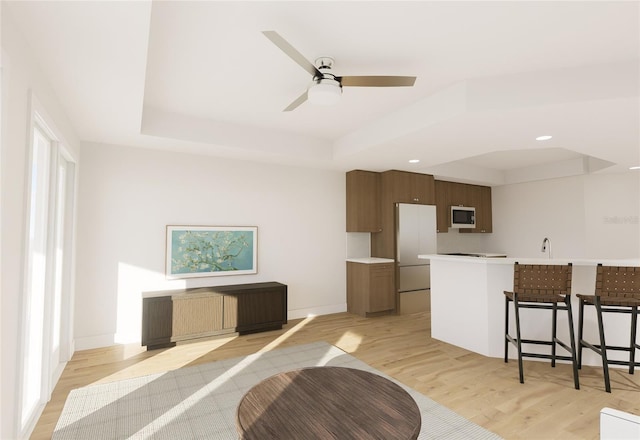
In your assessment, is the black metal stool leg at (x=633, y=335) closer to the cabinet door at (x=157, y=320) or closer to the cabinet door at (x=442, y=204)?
the cabinet door at (x=442, y=204)

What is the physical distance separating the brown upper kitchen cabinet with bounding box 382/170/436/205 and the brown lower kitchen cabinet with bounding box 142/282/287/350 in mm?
2440

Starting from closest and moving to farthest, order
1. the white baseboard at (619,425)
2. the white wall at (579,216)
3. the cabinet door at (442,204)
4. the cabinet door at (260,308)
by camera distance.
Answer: the white baseboard at (619,425) → the cabinet door at (260,308) → the white wall at (579,216) → the cabinet door at (442,204)

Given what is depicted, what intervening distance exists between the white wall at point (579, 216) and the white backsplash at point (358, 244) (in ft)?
10.9

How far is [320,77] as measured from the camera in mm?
2539

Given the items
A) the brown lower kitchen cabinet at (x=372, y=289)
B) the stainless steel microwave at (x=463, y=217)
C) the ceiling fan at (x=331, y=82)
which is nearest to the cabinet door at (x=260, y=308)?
the brown lower kitchen cabinet at (x=372, y=289)

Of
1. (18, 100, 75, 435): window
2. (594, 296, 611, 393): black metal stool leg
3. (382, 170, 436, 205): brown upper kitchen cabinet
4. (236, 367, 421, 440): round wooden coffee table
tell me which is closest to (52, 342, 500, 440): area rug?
(18, 100, 75, 435): window

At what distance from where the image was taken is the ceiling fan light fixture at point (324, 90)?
2.53 m

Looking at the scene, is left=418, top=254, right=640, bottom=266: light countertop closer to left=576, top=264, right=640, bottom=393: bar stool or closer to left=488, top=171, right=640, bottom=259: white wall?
left=576, top=264, right=640, bottom=393: bar stool

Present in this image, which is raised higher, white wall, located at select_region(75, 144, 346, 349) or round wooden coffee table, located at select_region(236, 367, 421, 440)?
white wall, located at select_region(75, 144, 346, 349)

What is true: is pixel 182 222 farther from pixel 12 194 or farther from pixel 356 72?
pixel 356 72

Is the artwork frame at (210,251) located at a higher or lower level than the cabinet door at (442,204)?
lower

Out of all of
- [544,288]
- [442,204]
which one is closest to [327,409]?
[544,288]

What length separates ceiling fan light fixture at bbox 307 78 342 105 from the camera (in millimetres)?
2525

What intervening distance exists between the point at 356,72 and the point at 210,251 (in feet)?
10.1
